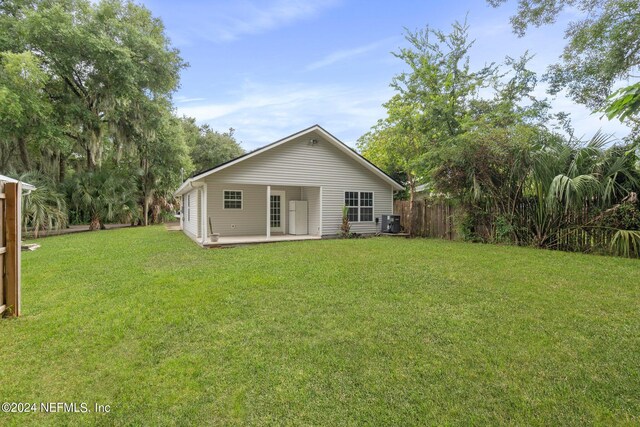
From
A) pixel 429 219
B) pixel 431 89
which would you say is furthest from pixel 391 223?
pixel 431 89

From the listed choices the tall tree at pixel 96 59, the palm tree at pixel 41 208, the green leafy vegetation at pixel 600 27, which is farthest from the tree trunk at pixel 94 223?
the green leafy vegetation at pixel 600 27

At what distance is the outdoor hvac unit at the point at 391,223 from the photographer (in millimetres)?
13281

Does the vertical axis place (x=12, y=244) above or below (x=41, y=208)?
below

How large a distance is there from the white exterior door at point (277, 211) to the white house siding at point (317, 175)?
44 centimetres

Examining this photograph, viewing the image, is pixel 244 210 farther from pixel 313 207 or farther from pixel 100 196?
pixel 100 196

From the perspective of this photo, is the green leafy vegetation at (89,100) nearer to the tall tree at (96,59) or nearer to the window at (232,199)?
the tall tree at (96,59)

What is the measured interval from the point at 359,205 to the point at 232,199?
5464mm

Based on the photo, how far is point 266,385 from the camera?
2.60 meters

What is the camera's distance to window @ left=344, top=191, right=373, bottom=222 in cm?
1379

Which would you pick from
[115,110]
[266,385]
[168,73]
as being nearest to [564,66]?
[266,385]

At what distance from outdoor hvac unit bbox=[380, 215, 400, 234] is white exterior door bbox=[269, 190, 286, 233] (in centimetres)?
451

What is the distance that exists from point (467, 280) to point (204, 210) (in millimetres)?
8813

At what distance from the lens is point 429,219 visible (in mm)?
12828

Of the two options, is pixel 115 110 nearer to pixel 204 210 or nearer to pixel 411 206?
pixel 204 210
